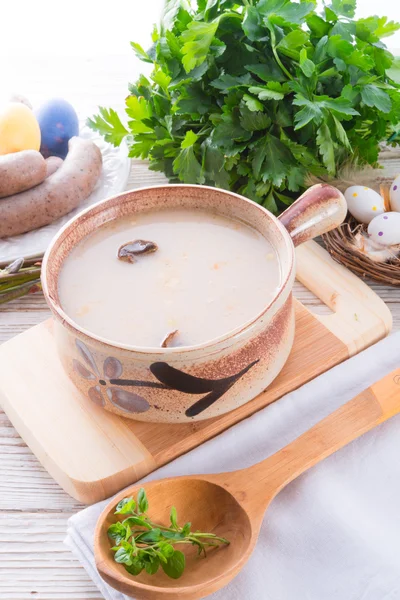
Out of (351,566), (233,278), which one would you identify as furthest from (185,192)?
(351,566)

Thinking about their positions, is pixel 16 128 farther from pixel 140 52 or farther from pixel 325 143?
pixel 325 143

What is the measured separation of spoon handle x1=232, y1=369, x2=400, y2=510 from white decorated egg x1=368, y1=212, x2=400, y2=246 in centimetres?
35

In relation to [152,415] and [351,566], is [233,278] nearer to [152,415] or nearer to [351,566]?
[152,415]

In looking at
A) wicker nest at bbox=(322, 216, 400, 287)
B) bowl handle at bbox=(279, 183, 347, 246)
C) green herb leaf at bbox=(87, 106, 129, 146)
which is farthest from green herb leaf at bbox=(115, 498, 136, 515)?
green herb leaf at bbox=(87, 106, 129, 146)

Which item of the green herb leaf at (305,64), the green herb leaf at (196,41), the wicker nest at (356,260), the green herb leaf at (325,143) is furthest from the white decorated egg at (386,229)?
the green herb leaf at (196,41)

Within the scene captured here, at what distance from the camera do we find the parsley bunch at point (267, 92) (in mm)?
1219

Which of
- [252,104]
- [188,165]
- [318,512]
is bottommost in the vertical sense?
[318,512]

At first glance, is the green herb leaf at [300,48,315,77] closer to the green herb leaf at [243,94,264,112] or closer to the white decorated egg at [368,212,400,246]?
the green herb leaf at [243,94,264,112]

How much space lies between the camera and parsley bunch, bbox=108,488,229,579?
0.77 meters

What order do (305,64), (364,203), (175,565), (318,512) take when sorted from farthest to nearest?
(364,203) < (305,64) < (318,512) < (175,565)

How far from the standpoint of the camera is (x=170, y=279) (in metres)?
1.00

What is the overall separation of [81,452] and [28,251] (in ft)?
1.73

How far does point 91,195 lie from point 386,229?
63 cm

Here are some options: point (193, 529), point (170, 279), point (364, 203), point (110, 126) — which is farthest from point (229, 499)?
point (110, 126)
